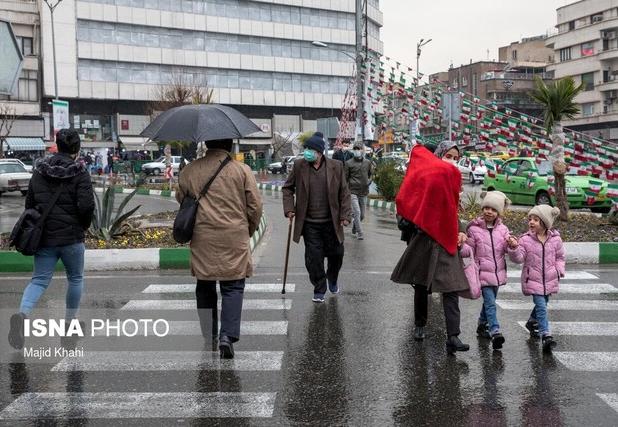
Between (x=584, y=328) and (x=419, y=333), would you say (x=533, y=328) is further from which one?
(x=419, y=333)

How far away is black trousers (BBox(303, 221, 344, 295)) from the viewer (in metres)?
8.53

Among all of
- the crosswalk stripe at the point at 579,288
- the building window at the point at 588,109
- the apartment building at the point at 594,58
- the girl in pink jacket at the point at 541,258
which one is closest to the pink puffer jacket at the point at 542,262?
the girl in pink jacket at the point at 541,258

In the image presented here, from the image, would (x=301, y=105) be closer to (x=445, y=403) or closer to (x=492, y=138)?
(x=492, y=138)

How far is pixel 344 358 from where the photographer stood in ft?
20.7

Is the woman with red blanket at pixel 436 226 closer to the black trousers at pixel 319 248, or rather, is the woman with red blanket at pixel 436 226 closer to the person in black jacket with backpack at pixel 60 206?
the black trousers at pixel 319 248

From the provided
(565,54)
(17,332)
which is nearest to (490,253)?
(17,332)

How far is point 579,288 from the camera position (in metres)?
9.66

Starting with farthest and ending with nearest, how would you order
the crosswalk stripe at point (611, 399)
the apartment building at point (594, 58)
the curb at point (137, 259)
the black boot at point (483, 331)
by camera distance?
the apartment building at point (594, 58), the curb at point (137, 259), the black boot at point (483, 331), the crosswalk stripe at point (611, 399)

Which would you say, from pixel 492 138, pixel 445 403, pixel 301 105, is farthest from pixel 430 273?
pixel 301 105

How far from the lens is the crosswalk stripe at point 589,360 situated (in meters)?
5.99

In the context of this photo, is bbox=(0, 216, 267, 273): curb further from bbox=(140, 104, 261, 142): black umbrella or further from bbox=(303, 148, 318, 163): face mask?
bbox=(140, 104, 261, 142): black umbrella

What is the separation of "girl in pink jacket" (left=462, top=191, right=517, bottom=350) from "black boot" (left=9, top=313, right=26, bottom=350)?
12.2 ft

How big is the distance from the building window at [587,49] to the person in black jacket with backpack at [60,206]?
245ft

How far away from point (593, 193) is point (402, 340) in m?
16.3
